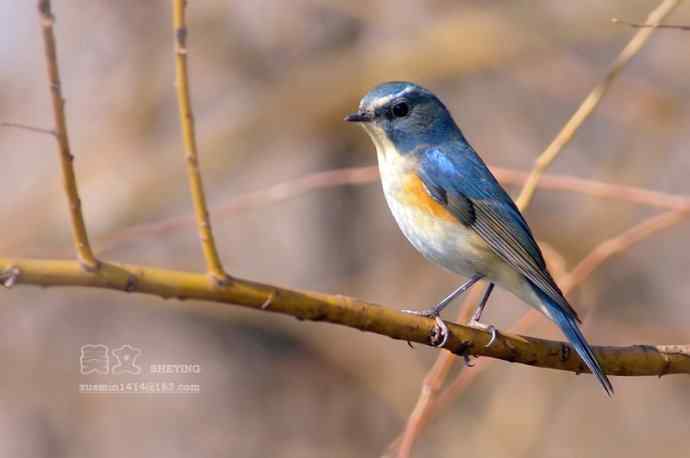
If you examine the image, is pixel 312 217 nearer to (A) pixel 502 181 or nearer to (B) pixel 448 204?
(A) pixel 502 181

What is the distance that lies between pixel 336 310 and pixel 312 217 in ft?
16.7

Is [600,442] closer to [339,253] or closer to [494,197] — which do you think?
[339,253]

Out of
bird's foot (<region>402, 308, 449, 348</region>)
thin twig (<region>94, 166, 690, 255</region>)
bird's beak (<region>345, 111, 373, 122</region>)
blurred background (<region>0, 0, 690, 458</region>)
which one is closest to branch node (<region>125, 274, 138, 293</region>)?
bird's foot (<region>402, 308, 449, 348</region>)

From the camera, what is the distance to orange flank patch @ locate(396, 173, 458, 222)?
12.4ft

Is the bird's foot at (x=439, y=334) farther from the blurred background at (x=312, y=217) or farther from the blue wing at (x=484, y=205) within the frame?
the blurred background at (x=312, y=217)

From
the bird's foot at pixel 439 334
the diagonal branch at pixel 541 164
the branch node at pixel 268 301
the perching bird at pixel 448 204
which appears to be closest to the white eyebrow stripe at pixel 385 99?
the perching bird at pixel 448 204

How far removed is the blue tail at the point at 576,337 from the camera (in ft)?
10.1

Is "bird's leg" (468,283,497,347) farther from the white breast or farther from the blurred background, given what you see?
the blurred background

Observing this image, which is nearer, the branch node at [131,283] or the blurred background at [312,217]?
the branch node at [131,283]

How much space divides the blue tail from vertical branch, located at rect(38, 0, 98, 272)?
5.51ft

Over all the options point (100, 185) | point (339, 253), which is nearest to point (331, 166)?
point (339, 253)

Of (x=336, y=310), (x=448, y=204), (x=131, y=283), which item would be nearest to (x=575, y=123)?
(x=448, y=204)

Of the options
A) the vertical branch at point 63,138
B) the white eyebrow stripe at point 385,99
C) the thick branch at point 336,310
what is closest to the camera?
the vertical branch at point 63,138

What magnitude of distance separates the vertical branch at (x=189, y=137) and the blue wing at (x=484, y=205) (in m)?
1.84
